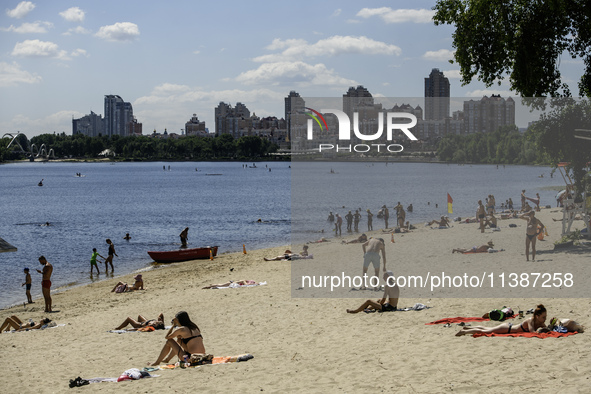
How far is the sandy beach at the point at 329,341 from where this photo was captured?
30.5 ft

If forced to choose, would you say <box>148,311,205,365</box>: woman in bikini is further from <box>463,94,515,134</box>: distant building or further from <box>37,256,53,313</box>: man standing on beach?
<box>37,256,53,313</box>: man standing on beach

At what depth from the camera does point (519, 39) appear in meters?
16.8

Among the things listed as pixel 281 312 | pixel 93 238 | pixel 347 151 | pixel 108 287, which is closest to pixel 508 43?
pixel 347 151

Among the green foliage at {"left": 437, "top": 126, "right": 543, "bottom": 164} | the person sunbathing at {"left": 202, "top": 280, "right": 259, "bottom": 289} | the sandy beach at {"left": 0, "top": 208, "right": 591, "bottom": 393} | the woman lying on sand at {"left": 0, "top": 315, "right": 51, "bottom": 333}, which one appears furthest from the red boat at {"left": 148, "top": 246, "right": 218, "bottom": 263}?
the green foliage at {"left": 437, "top": 126, "right": 543, "bottom": 164}

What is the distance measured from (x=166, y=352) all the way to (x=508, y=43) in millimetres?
12173

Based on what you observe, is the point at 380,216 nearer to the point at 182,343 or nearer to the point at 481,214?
the point at 481,214

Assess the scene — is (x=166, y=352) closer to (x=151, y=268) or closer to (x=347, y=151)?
(x=347, y=151)

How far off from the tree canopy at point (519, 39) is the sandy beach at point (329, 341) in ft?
13.0

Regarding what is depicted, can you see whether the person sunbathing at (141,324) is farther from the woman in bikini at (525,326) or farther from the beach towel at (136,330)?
the woman in bikini at (525,326)

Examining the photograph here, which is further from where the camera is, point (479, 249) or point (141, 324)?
point (479, 249)

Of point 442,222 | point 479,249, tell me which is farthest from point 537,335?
point 442,222

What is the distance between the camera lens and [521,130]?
1888 cm

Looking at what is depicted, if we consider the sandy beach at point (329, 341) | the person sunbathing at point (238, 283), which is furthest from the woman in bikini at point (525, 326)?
the person sunbathing at point (238, 283)

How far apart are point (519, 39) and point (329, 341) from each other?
9972mm
